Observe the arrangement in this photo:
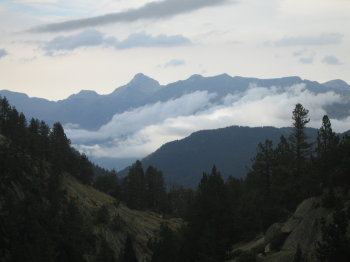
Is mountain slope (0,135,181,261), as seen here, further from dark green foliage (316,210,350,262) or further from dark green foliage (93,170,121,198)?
dark green foliage (316,210,350,262)

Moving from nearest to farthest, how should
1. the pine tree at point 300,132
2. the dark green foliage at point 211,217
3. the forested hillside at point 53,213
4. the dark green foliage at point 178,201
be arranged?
1. the dark green foliage at point 211,217
2. the pine tree at point 300,132
3. the forested hillside at point 53,213
4. the dark green foliage at point 178,201

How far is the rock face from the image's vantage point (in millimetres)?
38438

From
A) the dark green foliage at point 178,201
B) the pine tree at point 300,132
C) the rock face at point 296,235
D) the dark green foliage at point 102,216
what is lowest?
the dark green foliage at point 178,201

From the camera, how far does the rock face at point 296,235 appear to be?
38.4 m

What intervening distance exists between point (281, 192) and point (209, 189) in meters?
9.83

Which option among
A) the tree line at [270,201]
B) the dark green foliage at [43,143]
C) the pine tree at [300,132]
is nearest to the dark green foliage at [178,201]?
the dark green foliage at [43,143]

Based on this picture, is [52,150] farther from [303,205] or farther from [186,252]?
[303,205]

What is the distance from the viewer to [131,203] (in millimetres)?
126250

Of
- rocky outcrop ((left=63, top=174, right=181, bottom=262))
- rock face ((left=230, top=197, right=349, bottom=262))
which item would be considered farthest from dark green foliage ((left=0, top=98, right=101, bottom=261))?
rock face ((left=230, top=197, right=349, bottom=262))

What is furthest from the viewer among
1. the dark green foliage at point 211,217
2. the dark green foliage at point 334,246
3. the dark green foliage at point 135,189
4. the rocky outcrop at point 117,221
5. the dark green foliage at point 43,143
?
the dark green foliage at point 135,189

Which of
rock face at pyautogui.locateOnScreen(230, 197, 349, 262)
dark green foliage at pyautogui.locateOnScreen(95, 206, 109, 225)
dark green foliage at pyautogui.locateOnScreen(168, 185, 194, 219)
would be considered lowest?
dark green foliage at pyautogui.locateOnScreen(168, 185, 194, 219)

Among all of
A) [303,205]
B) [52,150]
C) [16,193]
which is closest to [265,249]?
[303,205]

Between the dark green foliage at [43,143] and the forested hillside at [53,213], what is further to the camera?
the dark green foliage at [43,143]

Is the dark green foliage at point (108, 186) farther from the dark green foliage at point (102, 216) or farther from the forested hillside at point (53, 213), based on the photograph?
the dark green foliage at point (102, 216)
